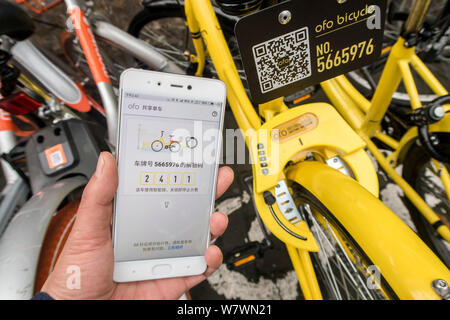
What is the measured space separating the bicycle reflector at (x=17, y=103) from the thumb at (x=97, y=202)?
0.58 m

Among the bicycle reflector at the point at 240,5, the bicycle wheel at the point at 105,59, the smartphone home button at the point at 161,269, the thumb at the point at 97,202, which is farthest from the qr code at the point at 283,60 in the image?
the bicycle wheel at the point at 105,59

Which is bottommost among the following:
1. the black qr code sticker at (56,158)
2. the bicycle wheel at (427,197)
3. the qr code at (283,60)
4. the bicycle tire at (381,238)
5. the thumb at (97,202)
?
the bicycle wheel at (427,197)

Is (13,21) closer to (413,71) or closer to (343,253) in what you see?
(343,253)

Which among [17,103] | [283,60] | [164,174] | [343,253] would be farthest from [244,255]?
[17,103]

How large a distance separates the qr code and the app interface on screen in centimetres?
18

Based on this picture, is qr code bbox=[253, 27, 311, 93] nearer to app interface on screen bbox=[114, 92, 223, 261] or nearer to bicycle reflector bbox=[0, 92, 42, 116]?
app interface on screen bbox=[114, 92, 223, 261]

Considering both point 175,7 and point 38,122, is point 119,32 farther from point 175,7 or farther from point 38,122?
point 38,122

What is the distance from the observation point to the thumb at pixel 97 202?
0.51 meters

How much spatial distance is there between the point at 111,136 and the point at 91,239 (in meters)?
0.40

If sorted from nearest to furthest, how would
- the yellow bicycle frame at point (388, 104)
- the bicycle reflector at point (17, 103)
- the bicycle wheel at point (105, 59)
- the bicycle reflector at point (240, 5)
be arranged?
the bicycle reflector at point (240, 5) → the yellow bicycle frame at point (388, 104) → the bicycle reflector at point (17, 103) → the bicycle wheel at point (105, 59)

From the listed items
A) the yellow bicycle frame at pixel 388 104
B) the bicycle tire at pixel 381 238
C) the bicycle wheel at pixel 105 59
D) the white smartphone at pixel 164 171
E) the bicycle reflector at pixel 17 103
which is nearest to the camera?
the bicycle tire at pixel 381 238

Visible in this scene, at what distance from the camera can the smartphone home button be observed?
59 centimetres

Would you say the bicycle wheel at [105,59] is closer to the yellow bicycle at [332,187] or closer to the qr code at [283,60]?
the yellow bicycle at [332,187]
